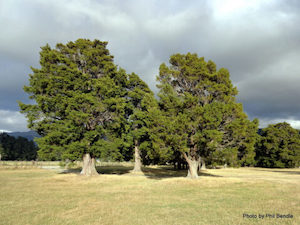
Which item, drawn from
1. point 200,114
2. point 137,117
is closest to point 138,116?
point 137,117

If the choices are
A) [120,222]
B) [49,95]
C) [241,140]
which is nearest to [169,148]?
[241,140]

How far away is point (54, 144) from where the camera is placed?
27266 mm

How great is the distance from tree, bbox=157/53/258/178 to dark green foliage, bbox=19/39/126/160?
29.3 feet

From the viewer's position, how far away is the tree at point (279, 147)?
59781 millimetres

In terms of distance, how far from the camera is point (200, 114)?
20.8 meters

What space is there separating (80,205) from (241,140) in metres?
18.1

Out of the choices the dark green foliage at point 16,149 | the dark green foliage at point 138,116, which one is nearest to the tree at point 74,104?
the dark green foliage at point 138,116

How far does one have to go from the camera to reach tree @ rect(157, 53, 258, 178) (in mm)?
20422

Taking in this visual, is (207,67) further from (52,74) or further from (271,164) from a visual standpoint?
(271,164)

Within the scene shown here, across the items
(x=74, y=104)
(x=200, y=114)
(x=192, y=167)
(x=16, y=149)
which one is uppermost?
(x=74, y=104)

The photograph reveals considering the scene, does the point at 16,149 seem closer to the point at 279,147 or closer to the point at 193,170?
the point at 193,170

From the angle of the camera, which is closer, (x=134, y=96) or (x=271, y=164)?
(x=134, y=96)

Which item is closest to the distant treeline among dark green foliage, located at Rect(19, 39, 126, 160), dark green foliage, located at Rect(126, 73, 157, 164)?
dark green foliage, located at Rect(126, 73, 157, 164)

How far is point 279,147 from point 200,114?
187 feet
